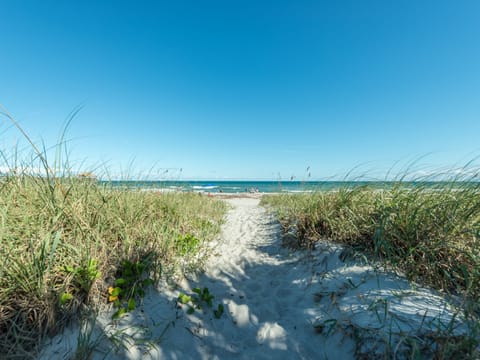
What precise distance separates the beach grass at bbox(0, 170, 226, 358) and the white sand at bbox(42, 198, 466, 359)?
208 mm

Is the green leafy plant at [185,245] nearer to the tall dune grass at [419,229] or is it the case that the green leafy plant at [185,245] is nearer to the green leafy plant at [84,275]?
the green leafy plant at [84,275]

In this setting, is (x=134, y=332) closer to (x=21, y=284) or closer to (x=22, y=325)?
(x=22, y=325)

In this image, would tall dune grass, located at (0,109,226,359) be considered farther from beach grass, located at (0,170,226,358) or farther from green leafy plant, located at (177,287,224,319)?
green leafy plant, located at (177,287,224,319)

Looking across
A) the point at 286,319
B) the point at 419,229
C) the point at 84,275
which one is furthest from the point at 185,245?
the point at 419,229

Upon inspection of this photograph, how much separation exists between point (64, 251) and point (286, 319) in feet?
7.13

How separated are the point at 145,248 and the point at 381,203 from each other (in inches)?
124

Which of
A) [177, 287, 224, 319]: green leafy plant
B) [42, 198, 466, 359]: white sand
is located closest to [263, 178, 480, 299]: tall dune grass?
[42, 198, 466, 359]: white sand

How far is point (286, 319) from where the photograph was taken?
5.83 ft

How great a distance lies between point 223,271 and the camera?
2674 millimetres

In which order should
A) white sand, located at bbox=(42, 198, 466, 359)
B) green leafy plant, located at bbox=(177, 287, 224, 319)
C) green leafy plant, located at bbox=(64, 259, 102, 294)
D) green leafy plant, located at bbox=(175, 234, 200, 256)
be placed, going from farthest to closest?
green leafy plant, located at bbox=(175, 234, 200, 256) < green leafy plant, located at bbox=(177, 287, 224, 319) < green leafy plant, located at bbox=(64, 259, 102, 294) < white sand, located at bbox=(42, 198, 466, 359)

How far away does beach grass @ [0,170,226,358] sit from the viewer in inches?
54.2

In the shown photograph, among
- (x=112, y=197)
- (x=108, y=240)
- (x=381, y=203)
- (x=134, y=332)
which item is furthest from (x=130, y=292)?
(x=381, y=203)

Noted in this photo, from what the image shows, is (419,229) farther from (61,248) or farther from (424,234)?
(61,248)

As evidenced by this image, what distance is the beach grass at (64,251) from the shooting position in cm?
138
